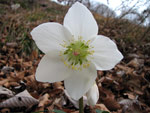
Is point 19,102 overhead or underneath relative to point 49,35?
underneath

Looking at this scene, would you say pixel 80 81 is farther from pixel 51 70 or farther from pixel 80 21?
pixel 80 21

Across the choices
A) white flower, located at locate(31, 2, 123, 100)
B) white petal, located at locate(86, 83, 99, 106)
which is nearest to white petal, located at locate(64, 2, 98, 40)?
white flower, located at locate(31, 2, 123, 100)

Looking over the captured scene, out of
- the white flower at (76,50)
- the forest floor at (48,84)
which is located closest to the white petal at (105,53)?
the white flower at (76,50)

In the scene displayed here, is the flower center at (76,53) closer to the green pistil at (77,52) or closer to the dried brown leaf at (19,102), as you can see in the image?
the green pistil at (77,52)

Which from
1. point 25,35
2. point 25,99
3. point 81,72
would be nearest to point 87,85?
point 81,72

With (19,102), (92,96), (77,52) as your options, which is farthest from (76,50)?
(19,102)

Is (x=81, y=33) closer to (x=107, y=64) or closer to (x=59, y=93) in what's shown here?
(x=107, y=64)
